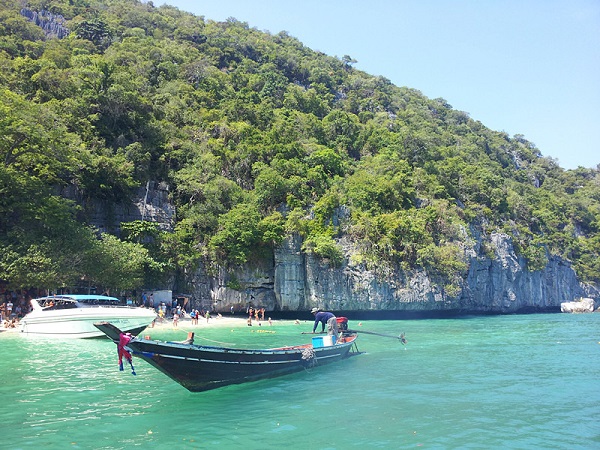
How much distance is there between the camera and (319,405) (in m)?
10.5

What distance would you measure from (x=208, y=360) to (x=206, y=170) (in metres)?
28.2

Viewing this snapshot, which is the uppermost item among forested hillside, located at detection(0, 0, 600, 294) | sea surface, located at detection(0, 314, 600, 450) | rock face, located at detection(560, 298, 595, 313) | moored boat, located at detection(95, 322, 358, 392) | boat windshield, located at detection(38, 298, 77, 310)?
forested hillside, located at detection(0, 0, 600, 294)

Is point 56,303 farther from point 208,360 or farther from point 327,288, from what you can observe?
point 327,288

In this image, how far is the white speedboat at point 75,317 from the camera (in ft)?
65.4

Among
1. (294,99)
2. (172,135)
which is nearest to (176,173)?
(172,135)

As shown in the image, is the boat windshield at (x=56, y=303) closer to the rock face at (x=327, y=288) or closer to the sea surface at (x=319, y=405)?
the sea surface at (x=319, y=405)

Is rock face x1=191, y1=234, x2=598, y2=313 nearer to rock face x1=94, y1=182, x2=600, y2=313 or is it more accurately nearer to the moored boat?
rock face x1=94, y1=182, x2=600, y2=313

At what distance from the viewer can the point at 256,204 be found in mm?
36531

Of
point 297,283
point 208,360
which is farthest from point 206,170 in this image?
point 208,360

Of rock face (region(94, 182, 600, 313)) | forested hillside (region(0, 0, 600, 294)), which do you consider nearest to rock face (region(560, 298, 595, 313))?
forested hillside (region(0, 0, 600, 294))

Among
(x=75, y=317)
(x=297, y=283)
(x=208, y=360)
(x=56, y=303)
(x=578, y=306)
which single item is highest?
(x=297, y=283)

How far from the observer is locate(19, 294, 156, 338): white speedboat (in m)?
19.9

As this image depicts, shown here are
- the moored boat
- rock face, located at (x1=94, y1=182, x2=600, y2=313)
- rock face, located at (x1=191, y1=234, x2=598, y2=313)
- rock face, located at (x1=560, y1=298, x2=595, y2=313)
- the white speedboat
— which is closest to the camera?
the moored boat

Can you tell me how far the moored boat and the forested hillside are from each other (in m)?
15.5
